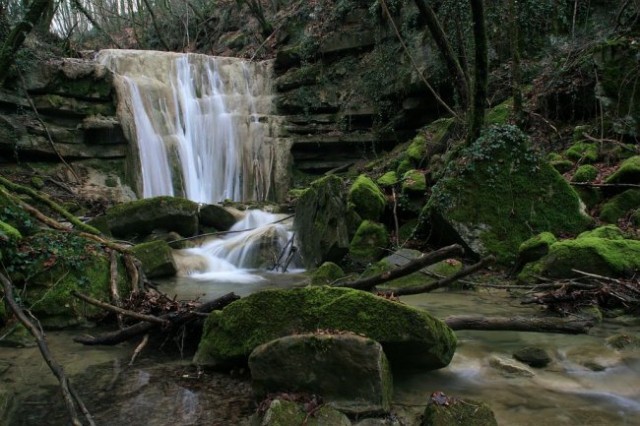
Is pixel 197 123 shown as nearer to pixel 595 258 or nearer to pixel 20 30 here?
pixel 20 30

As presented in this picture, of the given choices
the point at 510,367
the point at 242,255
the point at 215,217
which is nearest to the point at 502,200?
the point at 510,367

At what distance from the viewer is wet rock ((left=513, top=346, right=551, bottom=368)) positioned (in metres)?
3.91

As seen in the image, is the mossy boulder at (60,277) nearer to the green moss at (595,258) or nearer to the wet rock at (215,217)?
the green moss at (595,258)

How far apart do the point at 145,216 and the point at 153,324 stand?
20.4ft

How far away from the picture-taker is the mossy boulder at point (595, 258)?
559 centimetres

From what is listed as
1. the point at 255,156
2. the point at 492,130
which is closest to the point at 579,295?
the point at 492,130

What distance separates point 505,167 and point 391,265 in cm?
266

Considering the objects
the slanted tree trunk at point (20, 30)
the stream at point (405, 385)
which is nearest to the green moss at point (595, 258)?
the stream at point (405, 385)

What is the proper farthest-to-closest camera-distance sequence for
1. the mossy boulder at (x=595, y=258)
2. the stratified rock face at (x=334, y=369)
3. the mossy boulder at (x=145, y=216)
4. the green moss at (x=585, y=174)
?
1. the mossy boulder at (x=145, y=216)
2. the green moss at (x=585, y=174)
3. the mossy boulder at (x=595, y=258)
4. the stratified rock face at (x=334, y=369)

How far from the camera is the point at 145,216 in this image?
10234 mm

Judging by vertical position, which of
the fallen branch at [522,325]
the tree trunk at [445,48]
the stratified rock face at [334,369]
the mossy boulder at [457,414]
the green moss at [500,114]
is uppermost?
the tree trunk at [445,48]

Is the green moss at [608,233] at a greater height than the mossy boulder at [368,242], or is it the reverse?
the green moss at [608,233]

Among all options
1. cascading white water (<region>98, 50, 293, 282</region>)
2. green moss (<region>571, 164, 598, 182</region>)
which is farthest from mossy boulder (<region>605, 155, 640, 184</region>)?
cascading white water (<region>98, 50, 293, 282</region>)

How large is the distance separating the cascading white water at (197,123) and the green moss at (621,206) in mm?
7168
